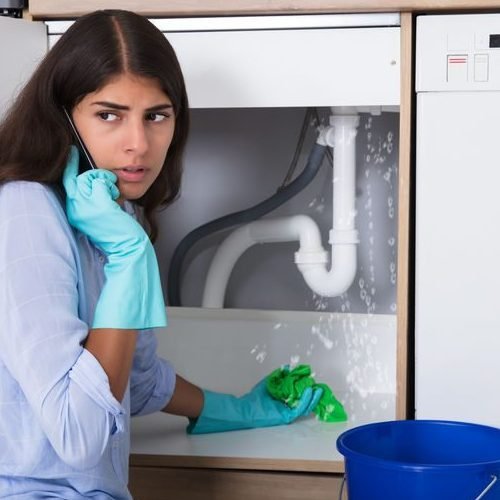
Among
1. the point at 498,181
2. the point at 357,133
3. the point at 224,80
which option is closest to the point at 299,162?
the point at 357,133

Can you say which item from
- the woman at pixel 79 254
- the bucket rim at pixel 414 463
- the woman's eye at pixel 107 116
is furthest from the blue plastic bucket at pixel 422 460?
the woman's eye at pixel 107 116

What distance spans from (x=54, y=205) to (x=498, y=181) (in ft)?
2.22

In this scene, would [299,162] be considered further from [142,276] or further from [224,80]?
→ [142,276]

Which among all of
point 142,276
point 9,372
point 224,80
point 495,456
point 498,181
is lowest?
point 495,456

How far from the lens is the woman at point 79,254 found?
1224 mm

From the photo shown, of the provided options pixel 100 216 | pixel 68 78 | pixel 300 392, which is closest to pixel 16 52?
pixel 68 78

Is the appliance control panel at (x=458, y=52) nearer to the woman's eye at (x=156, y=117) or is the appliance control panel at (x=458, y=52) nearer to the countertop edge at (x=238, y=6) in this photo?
the countertop edge at (x=238, y=6)

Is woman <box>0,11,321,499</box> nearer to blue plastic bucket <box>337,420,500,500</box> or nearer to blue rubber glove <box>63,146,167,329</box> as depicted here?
blue rubber glove <box>63,146,167,329</box>

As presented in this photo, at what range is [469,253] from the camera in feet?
5.19

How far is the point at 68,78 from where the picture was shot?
1.34 metres

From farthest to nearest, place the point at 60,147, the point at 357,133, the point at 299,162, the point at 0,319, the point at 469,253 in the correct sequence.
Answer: the point at 299,162 < the point at 357,133 < the point at 469,253 < the point at 60,147 < the point at 0,319

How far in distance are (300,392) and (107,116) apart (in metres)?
0.74

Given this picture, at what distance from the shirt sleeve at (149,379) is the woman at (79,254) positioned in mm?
222

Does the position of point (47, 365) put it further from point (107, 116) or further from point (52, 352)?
point (107, 116)
